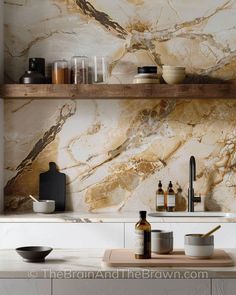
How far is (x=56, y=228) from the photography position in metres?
4.69

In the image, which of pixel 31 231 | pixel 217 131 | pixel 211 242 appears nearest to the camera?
pixel 211 242

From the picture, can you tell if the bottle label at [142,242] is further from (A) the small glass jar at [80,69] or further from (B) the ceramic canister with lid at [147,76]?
(A) the small glass jar at [80,69]

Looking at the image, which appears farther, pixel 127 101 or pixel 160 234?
pixel 127 101

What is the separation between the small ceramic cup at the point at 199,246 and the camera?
3.01 meters

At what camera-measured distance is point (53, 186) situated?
5191 millimetres

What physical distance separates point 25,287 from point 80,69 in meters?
2.49

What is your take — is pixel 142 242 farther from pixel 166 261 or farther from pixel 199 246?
pixel 199 246

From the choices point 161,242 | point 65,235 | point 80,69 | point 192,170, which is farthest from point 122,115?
point 161,242

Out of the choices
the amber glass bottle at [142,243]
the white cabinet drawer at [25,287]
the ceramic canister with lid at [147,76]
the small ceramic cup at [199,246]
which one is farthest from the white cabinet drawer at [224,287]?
the ceramic canister with lid at [147,76]

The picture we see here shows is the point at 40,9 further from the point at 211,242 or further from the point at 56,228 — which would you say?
the point at 211,242

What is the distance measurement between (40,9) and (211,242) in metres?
2.84

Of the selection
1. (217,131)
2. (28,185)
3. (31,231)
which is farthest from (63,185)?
(217,131)

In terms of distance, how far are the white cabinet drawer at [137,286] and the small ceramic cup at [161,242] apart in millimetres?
272

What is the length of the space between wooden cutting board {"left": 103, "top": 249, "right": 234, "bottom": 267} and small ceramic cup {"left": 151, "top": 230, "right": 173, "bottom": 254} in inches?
1.0
